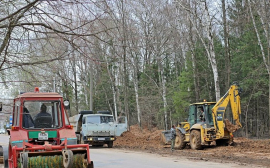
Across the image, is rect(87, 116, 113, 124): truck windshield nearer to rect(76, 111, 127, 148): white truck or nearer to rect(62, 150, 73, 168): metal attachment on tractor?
rect(76, 111, 127, 148): white truck

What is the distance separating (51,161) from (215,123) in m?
13.4

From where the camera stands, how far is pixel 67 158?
8.71 meters

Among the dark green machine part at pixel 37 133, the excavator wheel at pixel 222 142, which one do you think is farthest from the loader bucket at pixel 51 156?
the excavator wheel at pixel 222 142

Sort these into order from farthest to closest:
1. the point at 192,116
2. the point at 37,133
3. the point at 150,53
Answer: the point at 150,53, the point at 192,116, the point at 37,133

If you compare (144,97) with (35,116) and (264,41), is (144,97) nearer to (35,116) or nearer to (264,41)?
(264,41)

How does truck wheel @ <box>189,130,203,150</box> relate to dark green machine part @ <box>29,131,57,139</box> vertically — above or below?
below

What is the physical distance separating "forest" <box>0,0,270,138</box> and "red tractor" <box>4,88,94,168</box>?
1.71ft

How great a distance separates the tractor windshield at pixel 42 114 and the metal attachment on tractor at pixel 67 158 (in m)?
1.81

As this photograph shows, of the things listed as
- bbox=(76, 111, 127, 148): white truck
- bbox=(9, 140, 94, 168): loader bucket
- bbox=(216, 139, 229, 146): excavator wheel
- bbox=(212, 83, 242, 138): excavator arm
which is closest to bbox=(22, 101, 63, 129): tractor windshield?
bbox=(9, 140, 94, 168): loader bucket

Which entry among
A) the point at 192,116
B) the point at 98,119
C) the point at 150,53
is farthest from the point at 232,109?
the point at 150,53

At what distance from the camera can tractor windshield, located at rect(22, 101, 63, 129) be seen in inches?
405

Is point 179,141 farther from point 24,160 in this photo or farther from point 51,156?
point 24,160

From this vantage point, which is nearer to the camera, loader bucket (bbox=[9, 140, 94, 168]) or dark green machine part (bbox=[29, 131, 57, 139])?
loader bucket (bbox=[9, 140, 94, 168])

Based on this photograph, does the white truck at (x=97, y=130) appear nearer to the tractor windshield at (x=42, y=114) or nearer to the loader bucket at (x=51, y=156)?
the tractor windshield at (x=42, y=114)
